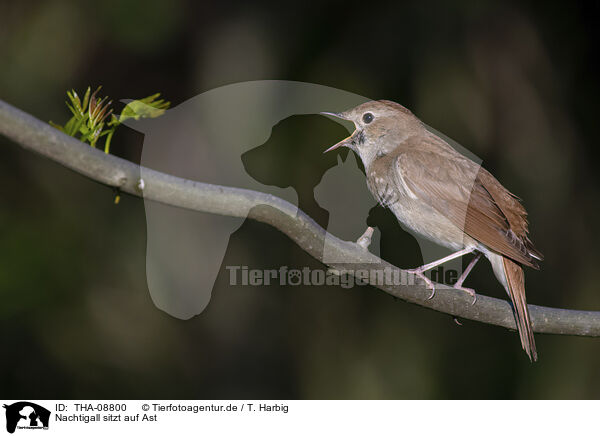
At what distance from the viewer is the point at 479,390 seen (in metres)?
5.59

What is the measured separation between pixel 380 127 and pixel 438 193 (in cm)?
51

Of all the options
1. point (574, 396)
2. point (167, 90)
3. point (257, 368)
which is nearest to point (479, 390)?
point (574, 396)

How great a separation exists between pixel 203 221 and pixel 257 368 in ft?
4.48

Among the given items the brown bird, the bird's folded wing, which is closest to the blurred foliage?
the brown bird

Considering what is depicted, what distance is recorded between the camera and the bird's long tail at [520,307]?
111 inches

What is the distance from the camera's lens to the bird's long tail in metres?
2.83

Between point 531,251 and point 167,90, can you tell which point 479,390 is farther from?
point 167,90

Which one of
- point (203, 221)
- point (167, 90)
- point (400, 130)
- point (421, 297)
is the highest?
point (167, 90)

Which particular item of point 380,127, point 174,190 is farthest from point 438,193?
point 174,190

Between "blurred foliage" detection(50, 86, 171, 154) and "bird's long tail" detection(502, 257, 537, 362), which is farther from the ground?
"blurred foliage" detection(50, 86, 171, 154)
